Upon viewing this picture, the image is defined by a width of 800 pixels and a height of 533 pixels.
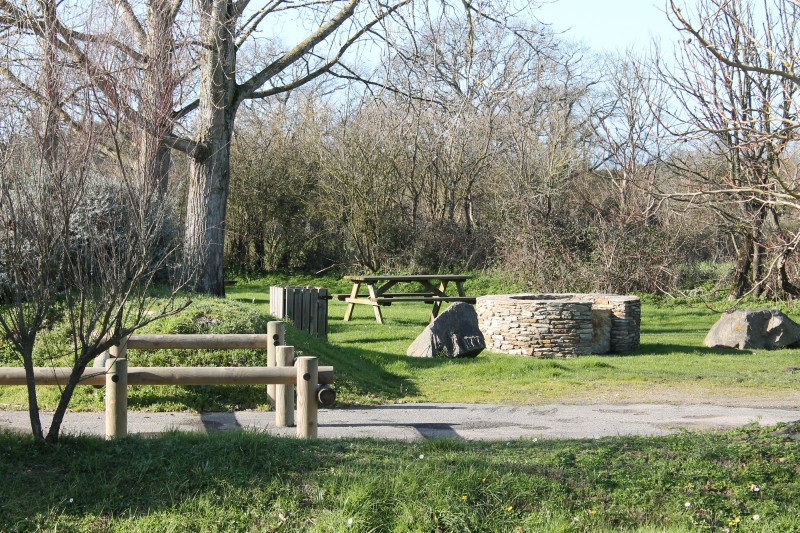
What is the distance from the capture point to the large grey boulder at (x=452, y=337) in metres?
14.9

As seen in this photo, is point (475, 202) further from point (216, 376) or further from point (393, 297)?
point (216, 376)

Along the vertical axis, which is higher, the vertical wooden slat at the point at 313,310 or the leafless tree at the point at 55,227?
the leafless tree at the point at 55,227

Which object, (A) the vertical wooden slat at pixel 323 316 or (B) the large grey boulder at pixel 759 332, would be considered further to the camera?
(B) the large grey boulder at pixel 759 332

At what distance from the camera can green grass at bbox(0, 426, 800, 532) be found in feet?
16.4

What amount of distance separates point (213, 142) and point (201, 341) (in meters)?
7.34

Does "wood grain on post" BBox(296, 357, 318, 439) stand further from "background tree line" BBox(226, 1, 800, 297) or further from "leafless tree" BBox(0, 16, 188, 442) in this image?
"background tree line" BBox(226, 1, 800, 297)

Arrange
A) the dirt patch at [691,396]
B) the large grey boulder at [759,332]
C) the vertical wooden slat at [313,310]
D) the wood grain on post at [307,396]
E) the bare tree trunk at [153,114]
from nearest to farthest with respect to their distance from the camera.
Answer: the bare tree trunk at [153,114] < the wood grain on post at [307,396] < the dirt patch at [691,396] < the vertical wooden slat at [313,310] < the large grey boulder at [759,332]

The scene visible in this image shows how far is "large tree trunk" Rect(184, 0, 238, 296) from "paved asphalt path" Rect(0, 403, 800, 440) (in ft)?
19.3

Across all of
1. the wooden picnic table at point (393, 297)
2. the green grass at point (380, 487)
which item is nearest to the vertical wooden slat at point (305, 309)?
the wooden picnic table at point (393, 297)

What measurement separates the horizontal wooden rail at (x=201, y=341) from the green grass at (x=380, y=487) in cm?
312

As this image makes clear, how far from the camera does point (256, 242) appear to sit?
32.8m

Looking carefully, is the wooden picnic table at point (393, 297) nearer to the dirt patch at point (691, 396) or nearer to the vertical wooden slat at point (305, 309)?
the vertical wooden slat at point (305, 309)

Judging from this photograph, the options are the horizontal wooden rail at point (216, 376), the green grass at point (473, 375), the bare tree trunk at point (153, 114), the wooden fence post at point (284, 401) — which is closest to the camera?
the bare tree trunk at point (153, 114)

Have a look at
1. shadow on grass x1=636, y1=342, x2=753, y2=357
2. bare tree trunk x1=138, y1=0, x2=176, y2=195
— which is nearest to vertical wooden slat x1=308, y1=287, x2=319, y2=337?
shadow on grass x1=636, y1=342, x2=753, y2=357
